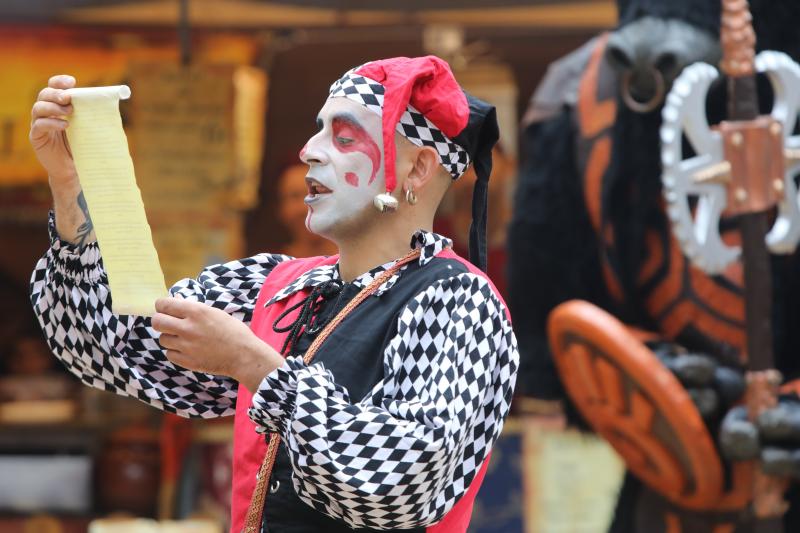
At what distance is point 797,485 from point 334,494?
6.89ft

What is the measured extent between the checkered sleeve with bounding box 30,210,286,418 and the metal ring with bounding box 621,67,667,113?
1.65 meters

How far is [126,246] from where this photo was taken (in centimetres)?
180

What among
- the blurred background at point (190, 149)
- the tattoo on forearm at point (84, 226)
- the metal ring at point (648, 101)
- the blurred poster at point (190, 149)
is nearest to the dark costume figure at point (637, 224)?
the metal ring at point (648, 101)

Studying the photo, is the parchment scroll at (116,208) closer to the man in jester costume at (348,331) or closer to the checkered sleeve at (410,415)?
the man in jester costume at (348,331)

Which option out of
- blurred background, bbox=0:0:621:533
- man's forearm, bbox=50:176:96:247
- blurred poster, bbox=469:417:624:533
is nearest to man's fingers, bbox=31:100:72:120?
man's forearm, bbox=50:176:96:247

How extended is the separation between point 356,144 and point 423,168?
0.10 metres

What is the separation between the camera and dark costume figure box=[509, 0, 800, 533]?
3.48m

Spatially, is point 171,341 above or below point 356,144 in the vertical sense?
below

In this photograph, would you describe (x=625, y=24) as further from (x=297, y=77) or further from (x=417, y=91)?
(x=417, y=91)

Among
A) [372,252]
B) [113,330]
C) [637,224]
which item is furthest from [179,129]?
[372,252]

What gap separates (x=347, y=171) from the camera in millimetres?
1904

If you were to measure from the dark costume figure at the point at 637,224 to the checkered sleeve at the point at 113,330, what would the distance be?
5.33ft

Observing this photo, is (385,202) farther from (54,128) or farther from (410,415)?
(54,128)

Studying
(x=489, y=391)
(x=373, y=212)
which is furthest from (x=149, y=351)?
(x=489, y=391)
